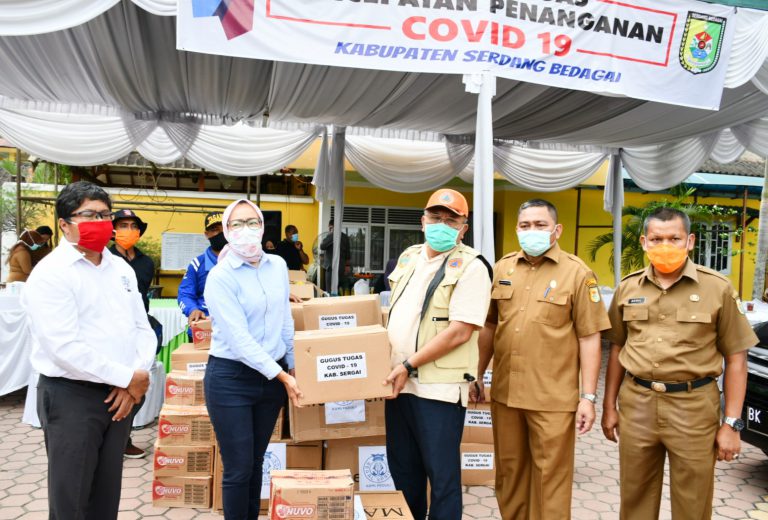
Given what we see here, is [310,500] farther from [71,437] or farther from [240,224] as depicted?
[240,224]

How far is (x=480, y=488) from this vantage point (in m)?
3.75

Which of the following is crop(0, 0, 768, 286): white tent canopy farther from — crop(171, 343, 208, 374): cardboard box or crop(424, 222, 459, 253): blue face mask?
crop(171, 343, 208, 374): cardboard box

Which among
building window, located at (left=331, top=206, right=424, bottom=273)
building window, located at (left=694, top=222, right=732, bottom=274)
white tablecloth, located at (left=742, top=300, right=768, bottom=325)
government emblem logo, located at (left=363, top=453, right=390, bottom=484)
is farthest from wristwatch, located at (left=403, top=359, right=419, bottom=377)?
building window, located at (left=694, top=222, right=732, bottom=274)

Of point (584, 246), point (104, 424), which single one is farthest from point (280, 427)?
point (584, 246)

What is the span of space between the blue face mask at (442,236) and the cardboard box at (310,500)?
1102 mm

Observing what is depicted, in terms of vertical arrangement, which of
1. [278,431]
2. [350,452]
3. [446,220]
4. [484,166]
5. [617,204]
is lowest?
[350,452]

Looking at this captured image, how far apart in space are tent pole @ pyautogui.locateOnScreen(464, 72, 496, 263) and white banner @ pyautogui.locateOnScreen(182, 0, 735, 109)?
114mm

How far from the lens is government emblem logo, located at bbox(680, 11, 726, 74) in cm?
418

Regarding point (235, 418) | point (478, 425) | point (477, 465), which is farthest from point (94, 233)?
point (477, 465)

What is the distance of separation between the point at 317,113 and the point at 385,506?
514 cm

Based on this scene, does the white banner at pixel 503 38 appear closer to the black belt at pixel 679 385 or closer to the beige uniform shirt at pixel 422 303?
the beige uniform shirt at pixel 422 303

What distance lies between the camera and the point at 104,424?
7.03 ft

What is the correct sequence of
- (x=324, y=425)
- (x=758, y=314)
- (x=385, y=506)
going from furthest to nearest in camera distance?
(x=758, y=314), (x=324, y=425), (x=385, y=506)

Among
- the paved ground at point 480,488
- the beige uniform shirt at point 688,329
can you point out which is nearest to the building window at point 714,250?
the paved ground at point 480,488
